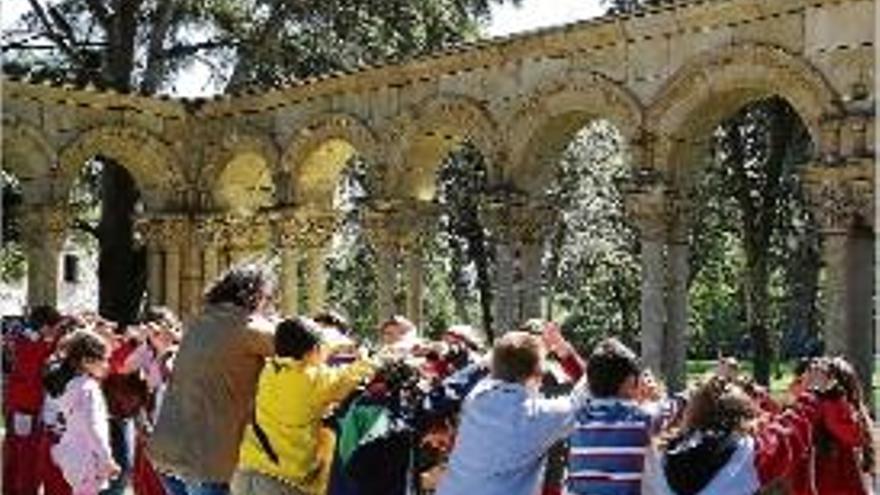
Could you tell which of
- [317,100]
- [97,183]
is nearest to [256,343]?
[317,100]

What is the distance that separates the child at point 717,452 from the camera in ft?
17.9

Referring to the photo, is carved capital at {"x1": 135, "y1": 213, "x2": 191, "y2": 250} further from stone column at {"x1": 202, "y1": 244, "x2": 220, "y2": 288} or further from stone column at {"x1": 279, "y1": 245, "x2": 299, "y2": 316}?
stone column at {"x1": 279, "y1": 245, "x2": 299, "y2": 316}

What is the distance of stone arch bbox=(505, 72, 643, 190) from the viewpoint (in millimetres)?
15621

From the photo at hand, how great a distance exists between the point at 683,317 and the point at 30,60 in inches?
599

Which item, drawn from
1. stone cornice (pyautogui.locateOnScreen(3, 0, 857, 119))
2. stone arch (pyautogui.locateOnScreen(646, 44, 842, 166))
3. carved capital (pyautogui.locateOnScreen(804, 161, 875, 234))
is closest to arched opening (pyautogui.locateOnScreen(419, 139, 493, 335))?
stone cornice (pyautogui.locateOnScreen(3, 0, 857, 119))

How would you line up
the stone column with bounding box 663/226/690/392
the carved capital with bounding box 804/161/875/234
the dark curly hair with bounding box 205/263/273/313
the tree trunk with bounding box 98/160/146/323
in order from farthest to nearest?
the tree trunk with bounding box 98/160/146/323 < the stone column with bounding box 663/226/690/392 < the carved capital with bounding box 804/161/875/234 < the dark curly hair with bounding box 205/263/273/313

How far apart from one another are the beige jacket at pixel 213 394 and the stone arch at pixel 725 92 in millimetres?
8557

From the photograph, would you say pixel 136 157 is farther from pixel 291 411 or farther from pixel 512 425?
pixel 512 425

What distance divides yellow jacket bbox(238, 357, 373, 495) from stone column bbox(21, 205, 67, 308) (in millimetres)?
13848

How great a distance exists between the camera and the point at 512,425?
584cm

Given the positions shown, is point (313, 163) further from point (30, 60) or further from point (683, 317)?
point (30, 60)

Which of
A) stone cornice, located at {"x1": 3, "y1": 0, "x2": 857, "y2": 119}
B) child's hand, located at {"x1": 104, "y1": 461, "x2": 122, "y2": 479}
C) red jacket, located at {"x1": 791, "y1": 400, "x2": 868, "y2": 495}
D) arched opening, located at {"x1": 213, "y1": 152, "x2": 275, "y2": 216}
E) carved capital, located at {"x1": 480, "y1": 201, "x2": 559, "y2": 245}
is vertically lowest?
child's hand, located at {"x1": 104, "y1": 461, "x2": 122, "y2": 479}

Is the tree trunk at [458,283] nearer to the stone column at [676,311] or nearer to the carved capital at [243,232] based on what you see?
the carved capital at [243,232]

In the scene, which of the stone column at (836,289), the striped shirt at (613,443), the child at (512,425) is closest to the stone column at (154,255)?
the stone column at (836,289)
